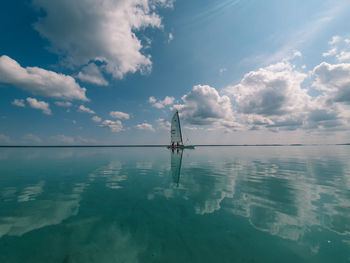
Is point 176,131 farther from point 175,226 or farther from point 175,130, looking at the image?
point 175,226

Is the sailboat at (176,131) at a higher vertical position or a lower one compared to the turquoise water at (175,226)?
higher

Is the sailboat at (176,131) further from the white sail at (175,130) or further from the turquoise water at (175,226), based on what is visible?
the turquoise water at (175,226)

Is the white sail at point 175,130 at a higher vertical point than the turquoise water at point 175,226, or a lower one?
higher

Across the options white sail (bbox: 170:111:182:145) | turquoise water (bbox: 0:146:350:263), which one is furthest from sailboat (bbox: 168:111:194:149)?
turquoise water (bbox: 0:146:350:263)

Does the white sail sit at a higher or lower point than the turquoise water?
higher

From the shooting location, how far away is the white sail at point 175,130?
9462 centimetres

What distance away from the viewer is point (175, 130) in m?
97.2

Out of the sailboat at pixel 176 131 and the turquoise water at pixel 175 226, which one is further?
the sailboat at pixel 176 131

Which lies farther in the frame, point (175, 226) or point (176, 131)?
point (176, 131)

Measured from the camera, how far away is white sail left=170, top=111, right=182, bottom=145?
94625mm

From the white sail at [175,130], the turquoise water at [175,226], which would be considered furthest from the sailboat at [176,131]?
the turquoise water at [175,226]

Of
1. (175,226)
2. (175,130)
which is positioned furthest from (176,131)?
(175,226)

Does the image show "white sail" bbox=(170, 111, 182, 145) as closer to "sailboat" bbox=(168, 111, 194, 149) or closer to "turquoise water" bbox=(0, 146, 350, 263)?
"sailboat" bbox=(168, 111, 194, 149)

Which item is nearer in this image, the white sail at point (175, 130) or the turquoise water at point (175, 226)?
the turquoise water at point (175, 226)
